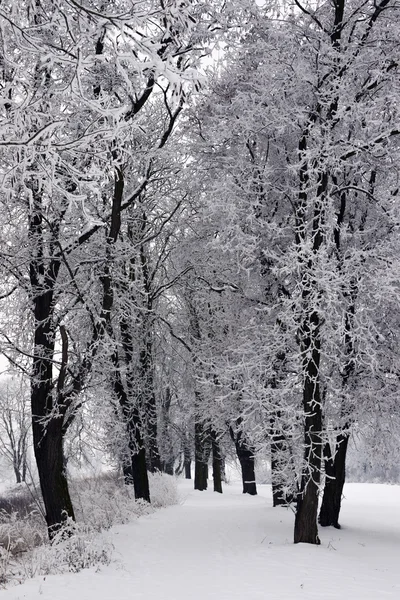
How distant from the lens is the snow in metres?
5.86

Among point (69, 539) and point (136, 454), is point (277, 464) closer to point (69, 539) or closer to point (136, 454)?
point (69, 539)

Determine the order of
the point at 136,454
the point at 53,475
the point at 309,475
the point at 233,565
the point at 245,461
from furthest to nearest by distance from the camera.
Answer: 1. the point at 245,461
2. the point at 136,454
3. the point at 53,475
4. the point at 309,475
5. the point at 233,565

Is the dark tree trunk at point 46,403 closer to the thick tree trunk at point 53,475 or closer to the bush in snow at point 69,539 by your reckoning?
the thick tree trunk at point 53,475

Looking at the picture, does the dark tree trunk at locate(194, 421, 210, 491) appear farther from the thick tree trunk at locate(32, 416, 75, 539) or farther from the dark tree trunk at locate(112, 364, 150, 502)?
the thick tree trunk at locate(32, 416, 75, 539)

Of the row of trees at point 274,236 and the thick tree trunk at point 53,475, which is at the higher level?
the row of trees at point 274,236

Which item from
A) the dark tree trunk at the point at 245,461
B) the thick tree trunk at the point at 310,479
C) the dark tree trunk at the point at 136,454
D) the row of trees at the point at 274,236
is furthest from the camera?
the dark tree trunk at the point at 245,461

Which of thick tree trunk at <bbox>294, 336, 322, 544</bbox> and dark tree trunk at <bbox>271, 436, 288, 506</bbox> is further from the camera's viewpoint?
dark tree trunk at <bbox>271, 436, 288, 506</bbox>

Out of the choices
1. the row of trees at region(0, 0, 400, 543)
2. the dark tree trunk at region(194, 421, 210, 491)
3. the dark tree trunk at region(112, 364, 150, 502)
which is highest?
the row of trees at region(0, 0, 400, 543)

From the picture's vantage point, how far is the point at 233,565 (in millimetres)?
7492

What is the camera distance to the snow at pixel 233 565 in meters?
5.86

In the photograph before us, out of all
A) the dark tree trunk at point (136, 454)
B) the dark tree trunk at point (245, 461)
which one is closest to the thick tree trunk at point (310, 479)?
the dark tree trunk at point (136, 454)

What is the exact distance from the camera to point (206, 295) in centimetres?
1349

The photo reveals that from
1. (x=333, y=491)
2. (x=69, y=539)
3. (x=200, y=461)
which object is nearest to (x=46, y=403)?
(x=69, y=539)

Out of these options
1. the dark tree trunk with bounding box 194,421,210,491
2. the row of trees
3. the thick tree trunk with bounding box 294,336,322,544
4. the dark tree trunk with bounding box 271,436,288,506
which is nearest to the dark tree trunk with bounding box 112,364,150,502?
the row of trees
